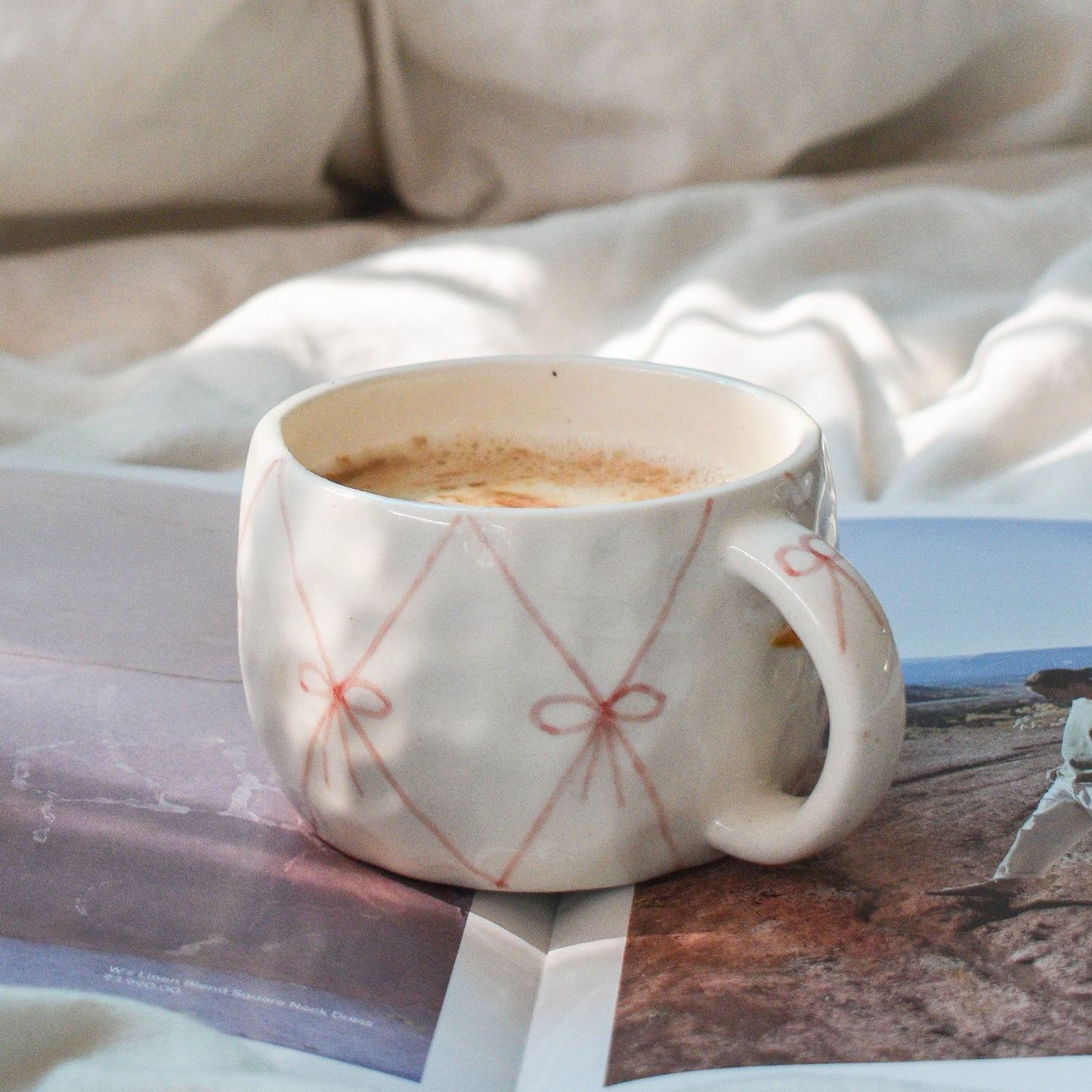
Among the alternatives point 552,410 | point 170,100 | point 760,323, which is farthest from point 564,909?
point 170,100

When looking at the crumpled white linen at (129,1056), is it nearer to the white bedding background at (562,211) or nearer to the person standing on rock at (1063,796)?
the person standing on rock at (1063,796)

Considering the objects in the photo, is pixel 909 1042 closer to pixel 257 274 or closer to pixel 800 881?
pixel 800 881

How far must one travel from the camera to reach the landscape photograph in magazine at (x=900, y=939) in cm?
31

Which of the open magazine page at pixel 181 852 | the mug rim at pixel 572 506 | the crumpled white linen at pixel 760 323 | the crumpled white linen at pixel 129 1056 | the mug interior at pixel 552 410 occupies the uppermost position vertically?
the mug rim at pixel 572 506

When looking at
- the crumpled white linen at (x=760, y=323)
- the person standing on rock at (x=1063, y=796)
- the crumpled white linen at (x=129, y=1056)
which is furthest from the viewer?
the crumpled white linen at (x=760, y=323)

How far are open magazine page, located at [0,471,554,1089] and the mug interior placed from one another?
11 cm

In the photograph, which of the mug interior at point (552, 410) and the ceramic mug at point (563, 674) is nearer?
the ceramic mug at point (563, 674)

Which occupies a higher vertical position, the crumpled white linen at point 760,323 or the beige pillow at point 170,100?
the beige pillow at point 170,100

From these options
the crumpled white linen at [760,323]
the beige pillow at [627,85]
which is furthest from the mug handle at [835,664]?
the beige pillow at [627,85]

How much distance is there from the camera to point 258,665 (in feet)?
1.27

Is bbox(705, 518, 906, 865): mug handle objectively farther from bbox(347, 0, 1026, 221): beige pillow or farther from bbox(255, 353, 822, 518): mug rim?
bbox(347, 0, 1026, 221): beige pillow

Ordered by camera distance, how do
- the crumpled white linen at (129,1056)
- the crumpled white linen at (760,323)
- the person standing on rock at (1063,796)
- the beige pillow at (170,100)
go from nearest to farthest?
the crumpled white linen at (129,1056), the person standing on rock at (1063,796), the crumpled white linen at (760,323), the beige pillow at (170,100)

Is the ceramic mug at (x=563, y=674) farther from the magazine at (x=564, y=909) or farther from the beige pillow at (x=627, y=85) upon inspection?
the beige pillow at (x=627, y=85)

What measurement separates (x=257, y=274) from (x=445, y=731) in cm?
65
